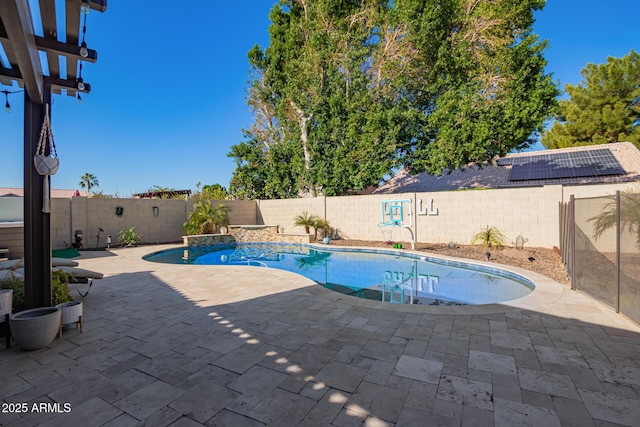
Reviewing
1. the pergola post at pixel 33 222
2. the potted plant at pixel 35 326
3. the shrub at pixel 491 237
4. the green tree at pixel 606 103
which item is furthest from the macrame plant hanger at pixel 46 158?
the green tree at pixel 606 103

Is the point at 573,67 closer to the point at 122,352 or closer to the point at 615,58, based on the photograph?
the point at 615,58

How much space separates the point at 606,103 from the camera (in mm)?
17656

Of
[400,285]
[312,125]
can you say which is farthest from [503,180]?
[400,285]

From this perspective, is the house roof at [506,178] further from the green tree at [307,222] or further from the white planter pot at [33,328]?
the white planter pot at [33,328]

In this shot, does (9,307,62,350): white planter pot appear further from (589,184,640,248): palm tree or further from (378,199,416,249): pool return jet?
(378,199,416,249): pool return jet

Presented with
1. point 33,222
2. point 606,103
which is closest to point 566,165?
point 606,103

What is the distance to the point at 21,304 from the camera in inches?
145

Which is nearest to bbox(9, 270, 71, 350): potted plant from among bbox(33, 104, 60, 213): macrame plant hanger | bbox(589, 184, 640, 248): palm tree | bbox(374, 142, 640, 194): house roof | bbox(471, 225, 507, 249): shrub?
bbox(33, 104, 60, 213): macrame plant hanger

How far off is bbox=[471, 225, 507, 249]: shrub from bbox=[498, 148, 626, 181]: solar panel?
9.53 metres

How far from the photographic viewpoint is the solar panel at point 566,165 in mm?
15156

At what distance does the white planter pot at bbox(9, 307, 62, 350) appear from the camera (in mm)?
3131

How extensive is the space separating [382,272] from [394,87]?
10216mm

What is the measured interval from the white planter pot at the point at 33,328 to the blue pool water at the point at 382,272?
4749 millimetres

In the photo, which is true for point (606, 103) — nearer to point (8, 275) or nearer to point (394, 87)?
point (394, 87)
